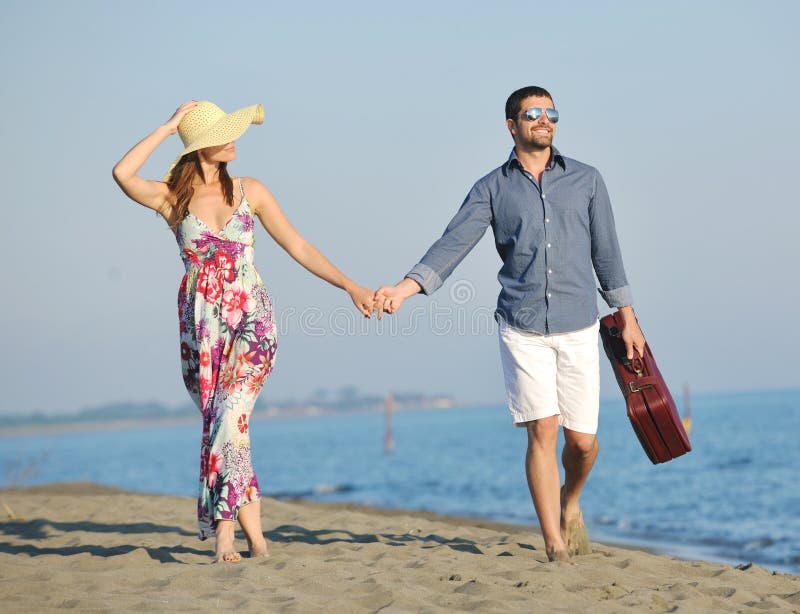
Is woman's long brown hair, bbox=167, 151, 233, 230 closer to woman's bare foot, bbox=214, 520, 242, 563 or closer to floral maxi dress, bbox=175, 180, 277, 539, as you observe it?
floral maxi dress, bbox=175, 180, 277, 539

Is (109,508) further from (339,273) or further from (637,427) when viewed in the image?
(637,427)

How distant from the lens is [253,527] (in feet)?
16.4

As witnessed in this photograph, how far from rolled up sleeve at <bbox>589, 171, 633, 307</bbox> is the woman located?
172 cm

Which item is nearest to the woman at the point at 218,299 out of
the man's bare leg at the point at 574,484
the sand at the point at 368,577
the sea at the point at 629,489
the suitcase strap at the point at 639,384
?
the sand at the point at 368,577

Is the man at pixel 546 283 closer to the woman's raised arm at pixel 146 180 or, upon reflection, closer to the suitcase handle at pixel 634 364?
the suitcase handle at pixel 634 364

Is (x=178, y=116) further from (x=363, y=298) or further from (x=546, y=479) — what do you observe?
(x=546, y=479)

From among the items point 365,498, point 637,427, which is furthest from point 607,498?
point 637,427

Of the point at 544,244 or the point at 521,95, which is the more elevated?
the point at 521,95

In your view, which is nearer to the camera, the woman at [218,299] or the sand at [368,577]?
the sand at [368,577]

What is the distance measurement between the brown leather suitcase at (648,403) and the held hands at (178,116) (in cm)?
243

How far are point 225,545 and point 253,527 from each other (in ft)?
0.60

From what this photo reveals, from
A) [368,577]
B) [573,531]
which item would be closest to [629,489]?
[573,531]

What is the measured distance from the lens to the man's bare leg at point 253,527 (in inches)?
195

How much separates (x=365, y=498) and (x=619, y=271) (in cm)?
1546
